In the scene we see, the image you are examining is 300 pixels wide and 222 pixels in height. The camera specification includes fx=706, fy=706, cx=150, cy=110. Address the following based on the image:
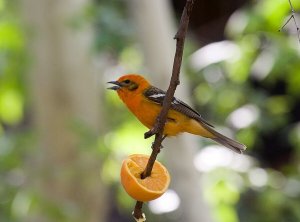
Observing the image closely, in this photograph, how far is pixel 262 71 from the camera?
4977 mm

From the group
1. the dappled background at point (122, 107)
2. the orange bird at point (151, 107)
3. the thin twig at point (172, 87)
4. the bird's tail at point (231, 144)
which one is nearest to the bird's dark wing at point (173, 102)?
the orange bird at point (151, 107)

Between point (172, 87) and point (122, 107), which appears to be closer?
point (172, 87)

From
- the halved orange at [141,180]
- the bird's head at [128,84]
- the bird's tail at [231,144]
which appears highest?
the halved orange at [141,180]

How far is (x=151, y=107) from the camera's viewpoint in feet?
8.01

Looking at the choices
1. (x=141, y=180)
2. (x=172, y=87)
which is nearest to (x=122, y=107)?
(x=141, y=180)

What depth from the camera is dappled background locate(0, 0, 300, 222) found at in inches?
186

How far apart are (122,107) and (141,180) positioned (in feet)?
15.6

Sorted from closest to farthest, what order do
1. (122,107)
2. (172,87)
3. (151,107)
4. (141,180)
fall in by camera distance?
(172,87), (141,180), (151,107), (122,107)

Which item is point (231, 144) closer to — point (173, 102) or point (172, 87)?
point (173, 102)

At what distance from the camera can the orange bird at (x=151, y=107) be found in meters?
2.43

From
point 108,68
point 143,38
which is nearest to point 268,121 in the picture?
point 143,38

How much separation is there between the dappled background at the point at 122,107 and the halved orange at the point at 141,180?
8.28ft

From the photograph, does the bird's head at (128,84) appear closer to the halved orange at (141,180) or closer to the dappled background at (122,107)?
the halved orange at (141,180)

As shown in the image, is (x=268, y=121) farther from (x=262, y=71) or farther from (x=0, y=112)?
(x=0, y=112)
